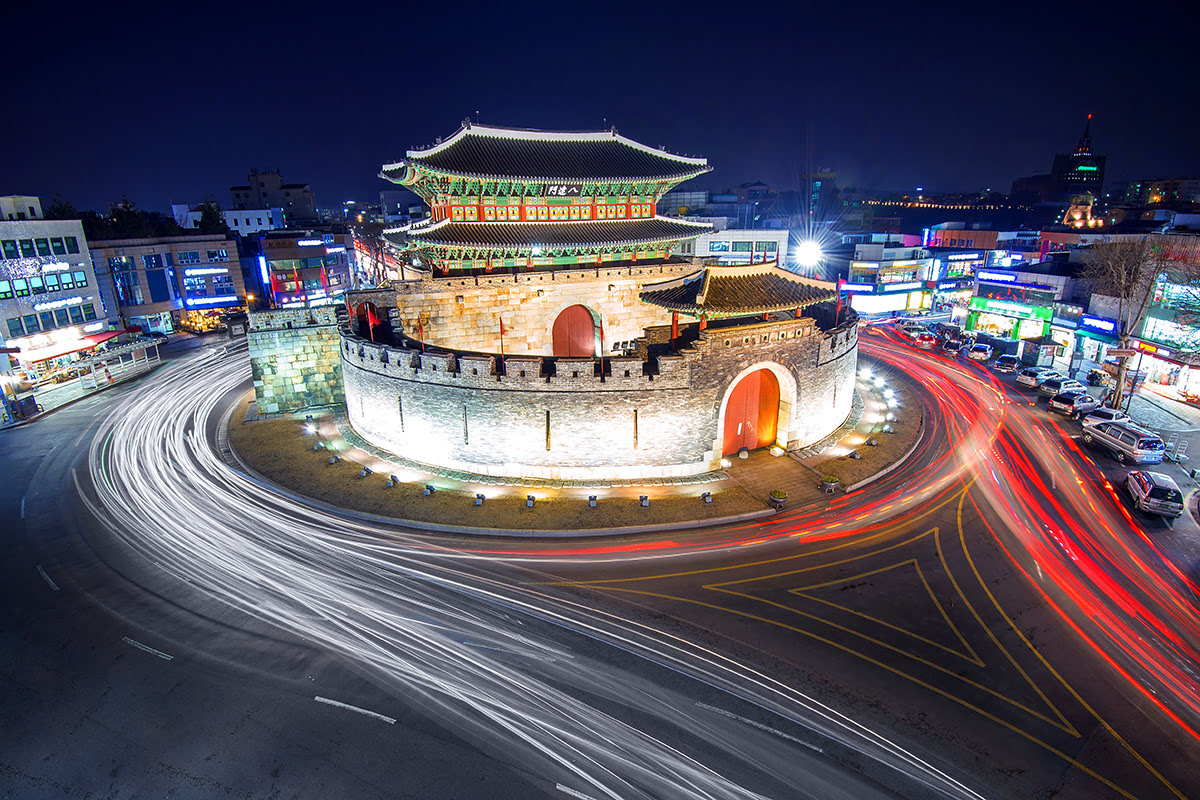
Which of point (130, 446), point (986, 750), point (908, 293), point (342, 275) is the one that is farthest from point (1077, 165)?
point (130, 446)

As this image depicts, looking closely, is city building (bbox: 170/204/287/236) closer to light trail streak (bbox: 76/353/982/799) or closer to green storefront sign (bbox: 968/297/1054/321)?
light trail streak (bbox: 76/353/982/799)

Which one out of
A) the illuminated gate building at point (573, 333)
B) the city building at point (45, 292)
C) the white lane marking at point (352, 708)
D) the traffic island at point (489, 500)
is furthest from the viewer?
the city building at point (45, 292)

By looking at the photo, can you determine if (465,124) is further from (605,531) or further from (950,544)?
(950,544)

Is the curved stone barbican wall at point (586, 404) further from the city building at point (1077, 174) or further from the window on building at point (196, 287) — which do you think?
the city building at point (1077, 174)

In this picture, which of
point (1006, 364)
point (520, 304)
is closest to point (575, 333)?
point (520, 304)

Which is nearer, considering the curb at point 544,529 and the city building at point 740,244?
the curb at point 544,529

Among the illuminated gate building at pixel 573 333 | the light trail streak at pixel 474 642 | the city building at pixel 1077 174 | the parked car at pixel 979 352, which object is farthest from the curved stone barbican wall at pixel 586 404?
the city building at pixel 1077 174

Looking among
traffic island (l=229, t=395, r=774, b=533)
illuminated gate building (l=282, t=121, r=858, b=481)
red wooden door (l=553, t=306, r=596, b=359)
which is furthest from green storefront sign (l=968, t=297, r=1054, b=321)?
traffic island (l=229, t=395, r=774, b=533)
